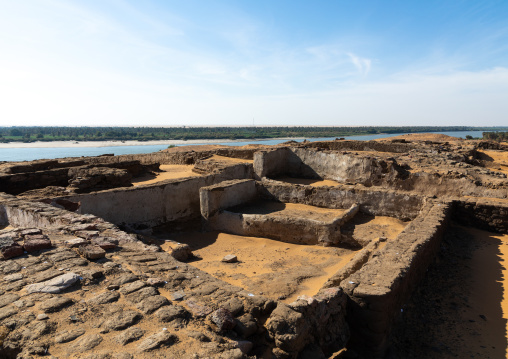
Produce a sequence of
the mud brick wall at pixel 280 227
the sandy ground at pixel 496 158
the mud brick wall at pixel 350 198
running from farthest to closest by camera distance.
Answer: the sandy ground at pixel 496 158 → the mud brick wall at pixel 350 198 → the mud brick wall at pixel 280 227

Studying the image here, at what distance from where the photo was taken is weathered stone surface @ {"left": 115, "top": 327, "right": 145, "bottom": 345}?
8.04 feet

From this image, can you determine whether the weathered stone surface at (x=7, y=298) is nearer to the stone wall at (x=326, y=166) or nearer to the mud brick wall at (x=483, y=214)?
the mud brick wall at (x=483, y=214)

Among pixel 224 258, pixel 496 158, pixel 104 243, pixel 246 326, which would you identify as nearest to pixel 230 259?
pixel 224 258

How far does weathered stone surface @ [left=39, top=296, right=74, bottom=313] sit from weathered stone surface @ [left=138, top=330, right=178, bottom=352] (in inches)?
36.8

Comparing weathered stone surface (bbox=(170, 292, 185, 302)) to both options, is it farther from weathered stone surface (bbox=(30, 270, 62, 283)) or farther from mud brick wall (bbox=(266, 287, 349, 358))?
weathered stone surface (bbox=(30, 270, 62, 283))

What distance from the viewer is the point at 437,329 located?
151 inches

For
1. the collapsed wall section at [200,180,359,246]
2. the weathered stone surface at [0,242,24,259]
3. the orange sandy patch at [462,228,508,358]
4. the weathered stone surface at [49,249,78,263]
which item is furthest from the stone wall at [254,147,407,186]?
the weathered stone surface at [0,242,24,259]

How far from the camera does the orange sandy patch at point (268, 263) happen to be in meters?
5.48

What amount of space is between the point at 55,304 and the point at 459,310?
4587mm

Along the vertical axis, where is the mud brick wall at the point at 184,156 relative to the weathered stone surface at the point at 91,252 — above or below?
below

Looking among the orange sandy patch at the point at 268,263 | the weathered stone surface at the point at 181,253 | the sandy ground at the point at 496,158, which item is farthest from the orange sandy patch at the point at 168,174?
the sandy ground at the point at 496,158

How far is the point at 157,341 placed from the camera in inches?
95.6

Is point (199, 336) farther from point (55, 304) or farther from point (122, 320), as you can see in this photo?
point (55, 304)

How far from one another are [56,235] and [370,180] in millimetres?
10189
